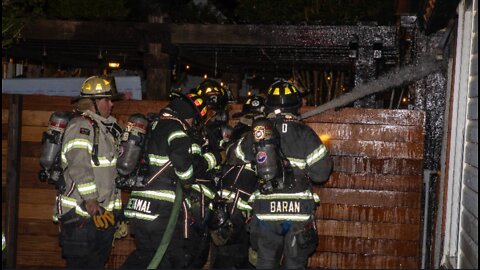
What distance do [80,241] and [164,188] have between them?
3.12 ft

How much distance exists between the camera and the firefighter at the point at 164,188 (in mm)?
6645

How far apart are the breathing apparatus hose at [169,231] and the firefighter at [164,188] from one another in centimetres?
5

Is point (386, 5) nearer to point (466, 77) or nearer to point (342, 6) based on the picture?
point (342, 6)

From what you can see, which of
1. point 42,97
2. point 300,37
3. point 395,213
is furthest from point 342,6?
point 42,97

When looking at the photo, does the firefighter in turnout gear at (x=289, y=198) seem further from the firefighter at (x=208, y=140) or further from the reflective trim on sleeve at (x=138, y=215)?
the reflective trim on sleeve at (x=138, y=215)

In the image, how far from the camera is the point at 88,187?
21.5 feet

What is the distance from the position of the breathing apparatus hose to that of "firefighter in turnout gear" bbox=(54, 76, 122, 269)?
2.07 feet

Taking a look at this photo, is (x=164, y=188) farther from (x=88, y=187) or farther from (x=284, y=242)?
(x=284, y=242)

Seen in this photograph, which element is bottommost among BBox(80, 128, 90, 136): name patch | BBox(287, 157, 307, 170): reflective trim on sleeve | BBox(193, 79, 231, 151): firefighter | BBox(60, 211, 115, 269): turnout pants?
BBox(60, 211, 115, 269): turnout pants

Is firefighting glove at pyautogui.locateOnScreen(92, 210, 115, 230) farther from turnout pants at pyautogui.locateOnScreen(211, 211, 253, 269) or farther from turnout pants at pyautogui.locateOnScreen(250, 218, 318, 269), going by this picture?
turnout pants at pyautogui.locateOnScreen(211, 211, 253, 269)

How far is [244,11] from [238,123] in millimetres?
2733

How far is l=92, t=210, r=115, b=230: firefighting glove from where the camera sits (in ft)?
22.1

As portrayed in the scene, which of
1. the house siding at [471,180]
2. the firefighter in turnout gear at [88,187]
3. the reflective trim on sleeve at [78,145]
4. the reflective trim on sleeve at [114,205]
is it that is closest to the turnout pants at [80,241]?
the firefighter in turnout gear at [88,187]

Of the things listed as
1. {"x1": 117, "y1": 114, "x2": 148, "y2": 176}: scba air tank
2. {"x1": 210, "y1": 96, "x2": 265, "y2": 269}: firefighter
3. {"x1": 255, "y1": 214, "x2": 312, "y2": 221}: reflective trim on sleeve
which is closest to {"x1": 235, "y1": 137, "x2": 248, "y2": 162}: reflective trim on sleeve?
{"x1": 210, "y1": 96, "x2": 265, "y2": 269}: firefighter
